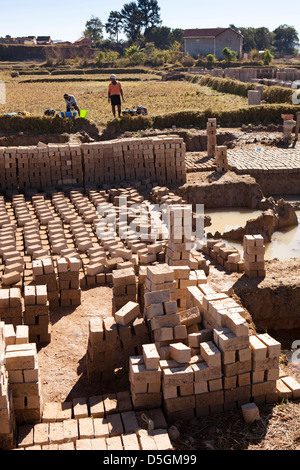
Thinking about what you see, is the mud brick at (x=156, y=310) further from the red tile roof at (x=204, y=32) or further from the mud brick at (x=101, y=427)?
the red tile roof at (x=204, y=32)

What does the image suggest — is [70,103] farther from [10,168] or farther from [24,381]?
[24,381]

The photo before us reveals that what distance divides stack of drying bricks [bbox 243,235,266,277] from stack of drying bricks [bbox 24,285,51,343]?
3.16 metres

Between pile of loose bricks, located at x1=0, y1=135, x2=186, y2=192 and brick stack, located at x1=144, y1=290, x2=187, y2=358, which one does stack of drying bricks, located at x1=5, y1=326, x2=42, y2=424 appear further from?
pile of loose bricks, located at x1=0, y1=135, x2=186, y2=192

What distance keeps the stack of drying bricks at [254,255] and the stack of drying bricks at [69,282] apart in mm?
2578

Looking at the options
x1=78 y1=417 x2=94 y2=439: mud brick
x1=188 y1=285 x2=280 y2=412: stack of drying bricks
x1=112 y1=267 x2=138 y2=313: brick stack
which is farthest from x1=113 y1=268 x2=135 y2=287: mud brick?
x1=78 y1=417 x2=94 y2=439: mud brick

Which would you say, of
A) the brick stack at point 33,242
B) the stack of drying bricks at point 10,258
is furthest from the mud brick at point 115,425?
the brick stack at point 33,242

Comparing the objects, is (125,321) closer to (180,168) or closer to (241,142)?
(180,168)

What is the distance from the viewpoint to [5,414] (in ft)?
14.3

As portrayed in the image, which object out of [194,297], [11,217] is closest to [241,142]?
[11,217]

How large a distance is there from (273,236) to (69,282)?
237 inches

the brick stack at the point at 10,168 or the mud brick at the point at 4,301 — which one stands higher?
the brick stack at the point at 10,168

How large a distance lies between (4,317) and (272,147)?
13427 mm

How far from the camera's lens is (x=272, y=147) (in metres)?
17.6

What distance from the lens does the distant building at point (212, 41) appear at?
63.3m
